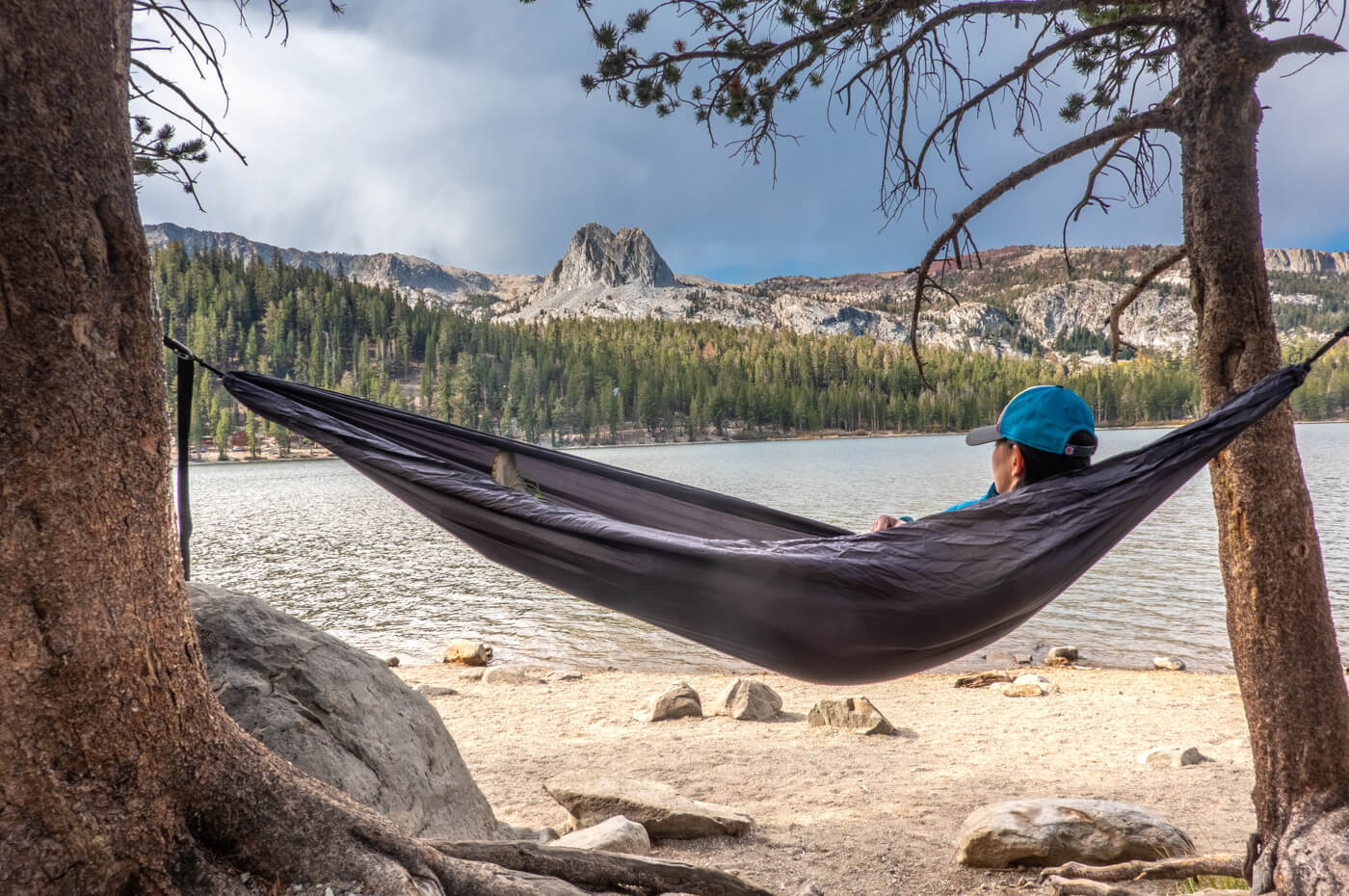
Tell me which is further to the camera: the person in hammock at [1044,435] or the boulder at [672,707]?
the boulder at [672,707]

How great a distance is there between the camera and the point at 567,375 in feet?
218

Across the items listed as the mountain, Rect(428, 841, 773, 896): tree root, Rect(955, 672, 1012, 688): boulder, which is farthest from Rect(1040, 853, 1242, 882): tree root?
the mountain

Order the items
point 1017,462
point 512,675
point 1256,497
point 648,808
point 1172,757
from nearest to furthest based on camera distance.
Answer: point 1256,497, point 1017,462, point 648,808, point 1172,757, point 512,675

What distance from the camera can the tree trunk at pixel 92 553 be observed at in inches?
42.8

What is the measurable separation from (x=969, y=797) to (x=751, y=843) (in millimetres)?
1068

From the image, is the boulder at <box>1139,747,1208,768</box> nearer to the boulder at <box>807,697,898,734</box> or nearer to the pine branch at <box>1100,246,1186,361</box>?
the boulder at <box>807,697,898,734</box>

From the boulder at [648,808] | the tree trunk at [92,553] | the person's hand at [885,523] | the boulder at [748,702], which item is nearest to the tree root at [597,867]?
the tree trunk at [92,553]

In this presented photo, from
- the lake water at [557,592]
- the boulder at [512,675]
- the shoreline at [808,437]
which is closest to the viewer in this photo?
the boulder at [512,675]

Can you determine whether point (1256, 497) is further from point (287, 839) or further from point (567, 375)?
point (567, 375)

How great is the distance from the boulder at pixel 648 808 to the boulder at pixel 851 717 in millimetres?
1447

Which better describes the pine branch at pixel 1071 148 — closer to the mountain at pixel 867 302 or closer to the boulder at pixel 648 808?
the boulder at pixel 648 808

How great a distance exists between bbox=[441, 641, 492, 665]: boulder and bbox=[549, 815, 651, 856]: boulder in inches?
175

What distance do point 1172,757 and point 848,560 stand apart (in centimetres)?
295

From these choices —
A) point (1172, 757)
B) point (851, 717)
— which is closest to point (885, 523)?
point (851, 717)
